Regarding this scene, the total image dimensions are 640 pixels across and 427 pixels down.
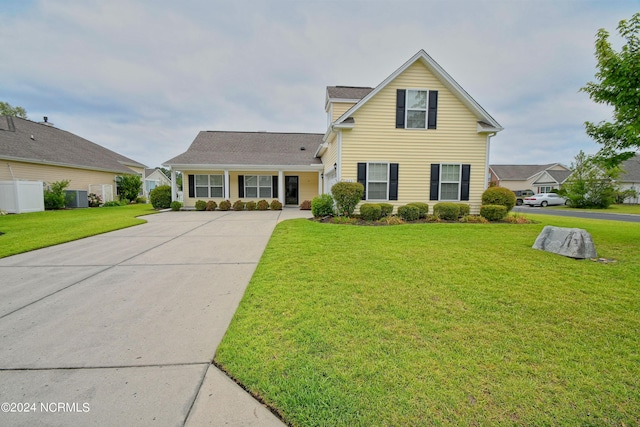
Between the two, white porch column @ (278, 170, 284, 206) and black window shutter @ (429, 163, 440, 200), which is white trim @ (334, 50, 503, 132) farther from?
white porch column @ (278, 170, 284, 206)

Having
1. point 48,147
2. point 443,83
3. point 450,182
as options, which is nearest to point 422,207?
point 450,182

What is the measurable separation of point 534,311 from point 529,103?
92.2ft

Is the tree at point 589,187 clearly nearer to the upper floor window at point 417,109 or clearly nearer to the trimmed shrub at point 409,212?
the upper floor window at point 417,109

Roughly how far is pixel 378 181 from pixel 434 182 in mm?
2734

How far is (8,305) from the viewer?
359cm

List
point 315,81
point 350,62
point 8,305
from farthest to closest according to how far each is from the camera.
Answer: point 315,81 → point 350,62 → point 8,305

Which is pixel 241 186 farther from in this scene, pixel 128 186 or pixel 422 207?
pixel 128 186

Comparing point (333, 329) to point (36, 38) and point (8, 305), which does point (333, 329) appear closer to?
point (8, 305)

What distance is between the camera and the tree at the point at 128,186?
77.2 feet

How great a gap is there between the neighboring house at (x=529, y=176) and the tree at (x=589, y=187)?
12820mm

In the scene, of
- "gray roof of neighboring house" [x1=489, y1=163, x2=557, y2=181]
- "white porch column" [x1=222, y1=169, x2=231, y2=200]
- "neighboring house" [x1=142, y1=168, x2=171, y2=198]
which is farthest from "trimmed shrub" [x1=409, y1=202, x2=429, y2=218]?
"gray roof of neighboring house" [x1=489, y1=163, x2=557, y2=181]

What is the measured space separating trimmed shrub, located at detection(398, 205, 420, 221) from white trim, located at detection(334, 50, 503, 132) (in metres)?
4.82

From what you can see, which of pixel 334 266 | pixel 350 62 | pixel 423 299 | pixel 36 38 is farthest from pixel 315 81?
pixel 423 299

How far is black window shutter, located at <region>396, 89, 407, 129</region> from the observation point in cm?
1198
